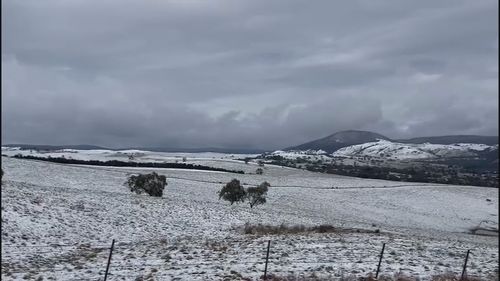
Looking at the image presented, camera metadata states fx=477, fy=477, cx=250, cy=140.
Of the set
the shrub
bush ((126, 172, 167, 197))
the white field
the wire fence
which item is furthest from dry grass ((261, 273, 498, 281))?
the shrub

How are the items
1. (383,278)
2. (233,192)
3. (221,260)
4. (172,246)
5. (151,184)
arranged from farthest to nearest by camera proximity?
(233,192) → (151,184) → (172,246) → (221,260) → (383,278)

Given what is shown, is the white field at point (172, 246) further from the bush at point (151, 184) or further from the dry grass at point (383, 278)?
the bush at point (151, 184)

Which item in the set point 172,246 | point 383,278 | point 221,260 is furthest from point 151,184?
point 383,278

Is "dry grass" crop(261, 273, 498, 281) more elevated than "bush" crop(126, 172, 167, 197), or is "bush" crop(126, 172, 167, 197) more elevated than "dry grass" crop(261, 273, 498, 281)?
"bush" crop(126, 172, 167, 197)

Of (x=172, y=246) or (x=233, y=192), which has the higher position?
(x=233, y=192)

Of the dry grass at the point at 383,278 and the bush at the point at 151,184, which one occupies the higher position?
the bush at the point at 151,184

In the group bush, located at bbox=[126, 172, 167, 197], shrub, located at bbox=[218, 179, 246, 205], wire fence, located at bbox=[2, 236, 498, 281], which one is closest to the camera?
wire fence, located at bbox=[2, 236, 498, 281]

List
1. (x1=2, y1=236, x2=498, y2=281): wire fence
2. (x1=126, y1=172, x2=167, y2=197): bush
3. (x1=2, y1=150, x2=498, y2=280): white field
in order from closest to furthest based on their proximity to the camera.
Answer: (x1=2, y1=236, x2=498, y2=281): wire fence, (x1=2, y1=150, x2=498, y2=280): white field, (x1=126, y1=172, x2=167, y2=197): bush

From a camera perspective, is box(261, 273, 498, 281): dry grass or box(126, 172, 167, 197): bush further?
box(126, 172, 167, 197): bush

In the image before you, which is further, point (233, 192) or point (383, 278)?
point (233, 192)

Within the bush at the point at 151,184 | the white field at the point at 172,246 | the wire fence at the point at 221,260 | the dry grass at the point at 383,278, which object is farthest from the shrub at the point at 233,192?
the dry grass at the point at 383,278

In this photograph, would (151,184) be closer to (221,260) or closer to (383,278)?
(221,260)

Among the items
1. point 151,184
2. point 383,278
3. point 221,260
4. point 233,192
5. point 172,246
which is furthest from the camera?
point 233,192

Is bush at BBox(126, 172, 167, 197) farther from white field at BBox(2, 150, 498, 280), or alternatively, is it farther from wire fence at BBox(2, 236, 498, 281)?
wire fence at BBox(2, 236, 498, 281)
